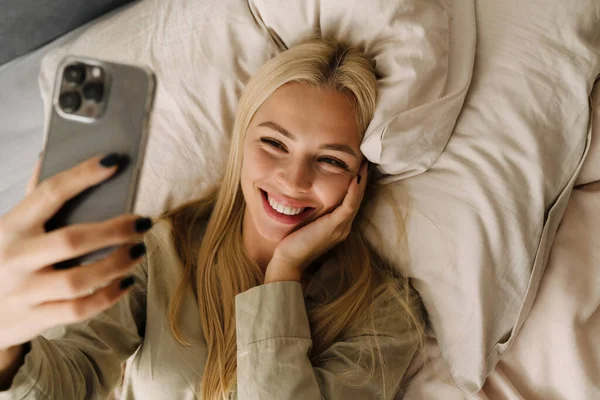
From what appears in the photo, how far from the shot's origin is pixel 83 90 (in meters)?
0.63

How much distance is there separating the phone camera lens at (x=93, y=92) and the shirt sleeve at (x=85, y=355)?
310 mm

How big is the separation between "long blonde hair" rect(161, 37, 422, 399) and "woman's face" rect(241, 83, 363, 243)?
0.03 m

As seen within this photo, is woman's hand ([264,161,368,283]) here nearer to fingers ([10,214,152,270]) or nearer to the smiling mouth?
the smiling mouth

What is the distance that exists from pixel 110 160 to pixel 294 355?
488 mm

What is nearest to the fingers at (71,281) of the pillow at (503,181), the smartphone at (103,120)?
the smartphone at (103,120)

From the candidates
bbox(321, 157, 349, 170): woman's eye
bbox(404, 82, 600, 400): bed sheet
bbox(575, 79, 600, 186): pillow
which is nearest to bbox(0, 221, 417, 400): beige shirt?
bbox(404, 82, 600, 400): bed sheet

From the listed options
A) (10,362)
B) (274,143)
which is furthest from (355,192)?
(10,362)

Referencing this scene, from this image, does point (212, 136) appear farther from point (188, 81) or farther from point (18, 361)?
point (18, 361)

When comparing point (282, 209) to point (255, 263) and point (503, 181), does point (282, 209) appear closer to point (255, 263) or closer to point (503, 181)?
point (255, 263)

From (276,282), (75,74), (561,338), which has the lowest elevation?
(561,338)

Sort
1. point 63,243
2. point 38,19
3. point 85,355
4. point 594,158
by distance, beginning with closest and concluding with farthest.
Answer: point 63,243 < point 85,355 < point 594,158 < point 38,19

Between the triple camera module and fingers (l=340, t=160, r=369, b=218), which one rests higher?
the triple camera module

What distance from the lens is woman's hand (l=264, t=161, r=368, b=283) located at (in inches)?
38.9

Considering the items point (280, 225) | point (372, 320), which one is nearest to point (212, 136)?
point (280, 225)
